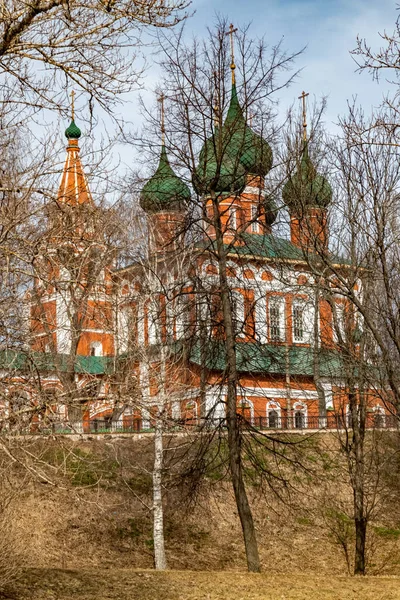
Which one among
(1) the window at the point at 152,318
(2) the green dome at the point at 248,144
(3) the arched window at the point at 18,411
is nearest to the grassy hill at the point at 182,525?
(1) the window at the point at 152,318

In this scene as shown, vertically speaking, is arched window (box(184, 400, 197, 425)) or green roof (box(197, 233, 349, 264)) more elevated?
green roof (box(197, 233, 349, 264))

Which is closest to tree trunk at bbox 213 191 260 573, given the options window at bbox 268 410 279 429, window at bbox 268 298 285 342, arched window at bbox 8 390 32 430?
window at bbox 268 298 285 342

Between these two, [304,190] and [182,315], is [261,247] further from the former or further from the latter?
[182,315]

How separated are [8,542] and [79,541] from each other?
9.67 m

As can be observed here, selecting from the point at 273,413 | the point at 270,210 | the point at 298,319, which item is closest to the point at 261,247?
the point at 270,210

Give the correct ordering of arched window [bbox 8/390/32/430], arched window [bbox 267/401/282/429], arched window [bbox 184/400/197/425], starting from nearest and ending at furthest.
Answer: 1. arched window [bbox 8/390/32/430]
2. arched window [bbox 184/400/197/425]
3. arched window [bbox 267/401/282/429]

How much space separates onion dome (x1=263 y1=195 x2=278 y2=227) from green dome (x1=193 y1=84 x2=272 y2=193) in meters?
0.51

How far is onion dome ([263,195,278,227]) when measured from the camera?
47.3 feet

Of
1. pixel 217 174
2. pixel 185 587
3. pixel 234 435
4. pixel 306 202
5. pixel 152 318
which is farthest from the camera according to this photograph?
pixel 152 318

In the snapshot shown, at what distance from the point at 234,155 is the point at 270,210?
1.62 metres

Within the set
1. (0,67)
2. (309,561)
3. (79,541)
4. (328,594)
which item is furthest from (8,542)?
(309,561)

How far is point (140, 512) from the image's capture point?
865 inches

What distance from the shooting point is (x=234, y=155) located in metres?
15.5

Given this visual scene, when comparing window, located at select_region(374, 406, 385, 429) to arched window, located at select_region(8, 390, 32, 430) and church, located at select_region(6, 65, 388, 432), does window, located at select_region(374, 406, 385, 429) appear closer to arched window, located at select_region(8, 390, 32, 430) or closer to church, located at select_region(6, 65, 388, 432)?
church, located at select_region(6, 65, 388, 432)
